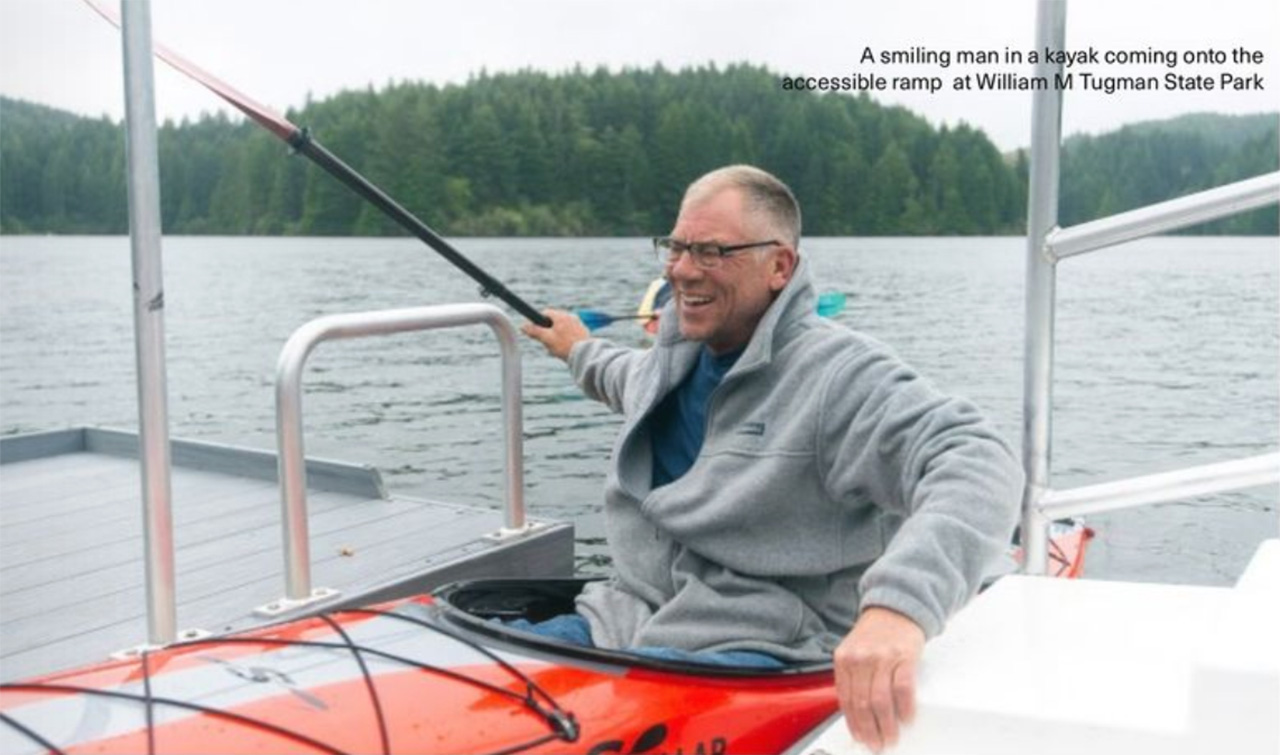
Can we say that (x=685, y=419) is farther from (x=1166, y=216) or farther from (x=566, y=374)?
(x=566, y=374)

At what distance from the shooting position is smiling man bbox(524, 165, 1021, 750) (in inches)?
92.1

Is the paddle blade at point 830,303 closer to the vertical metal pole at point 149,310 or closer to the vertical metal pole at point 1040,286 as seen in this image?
the vertical metal pole at point 1040,286

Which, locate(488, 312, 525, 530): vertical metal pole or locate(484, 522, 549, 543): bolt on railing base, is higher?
locate(488, 312, 525, 530): vertical metal pole

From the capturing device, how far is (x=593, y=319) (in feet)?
12.7

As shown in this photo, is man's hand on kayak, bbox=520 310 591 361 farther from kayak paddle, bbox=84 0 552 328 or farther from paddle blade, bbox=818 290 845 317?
paddle blade, bbox=818 290 845 317

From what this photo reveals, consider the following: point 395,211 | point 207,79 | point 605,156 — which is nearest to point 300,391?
point 395,211

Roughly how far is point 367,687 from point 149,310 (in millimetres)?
946

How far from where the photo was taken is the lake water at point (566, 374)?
40.3 ft

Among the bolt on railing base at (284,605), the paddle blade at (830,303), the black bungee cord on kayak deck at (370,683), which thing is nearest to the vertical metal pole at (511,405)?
the bolt on railing base at (284,605)

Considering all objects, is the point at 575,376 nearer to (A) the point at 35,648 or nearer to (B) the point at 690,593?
(B) the point at 690,593

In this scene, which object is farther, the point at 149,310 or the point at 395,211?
the point at 395,211

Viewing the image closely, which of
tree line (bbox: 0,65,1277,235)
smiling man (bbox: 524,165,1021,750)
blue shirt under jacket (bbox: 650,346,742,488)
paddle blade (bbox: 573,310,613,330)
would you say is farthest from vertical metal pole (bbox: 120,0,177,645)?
tree line (bbox: 0,65,1277,235)

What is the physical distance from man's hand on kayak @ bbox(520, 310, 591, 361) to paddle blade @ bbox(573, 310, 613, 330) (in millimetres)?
167

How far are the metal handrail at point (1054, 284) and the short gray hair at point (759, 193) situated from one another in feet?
1.53
